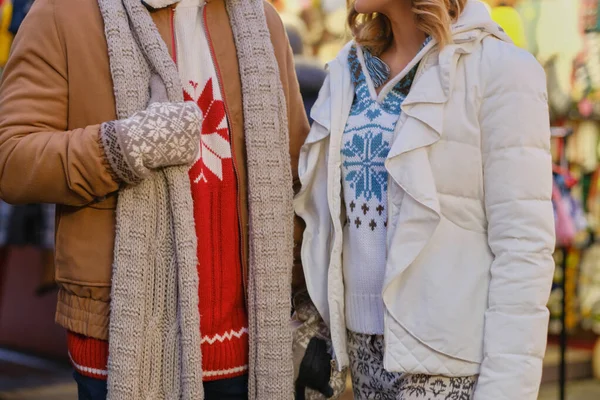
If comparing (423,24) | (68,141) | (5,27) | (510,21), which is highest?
(510,21)

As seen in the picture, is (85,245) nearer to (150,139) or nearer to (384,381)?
(150,139)

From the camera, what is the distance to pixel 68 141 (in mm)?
1864

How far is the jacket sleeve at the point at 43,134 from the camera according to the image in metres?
1.85

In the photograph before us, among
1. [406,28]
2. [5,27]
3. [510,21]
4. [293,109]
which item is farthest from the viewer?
[510,21]

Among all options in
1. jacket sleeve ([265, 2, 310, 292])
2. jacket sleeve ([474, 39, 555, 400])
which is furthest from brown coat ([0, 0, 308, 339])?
jacket sleeve ([474, 39, 555, 400])

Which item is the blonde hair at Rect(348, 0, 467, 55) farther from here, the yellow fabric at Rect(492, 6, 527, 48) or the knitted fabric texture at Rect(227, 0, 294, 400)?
the yellow fabric at Rect(492, 6, 527, 48)

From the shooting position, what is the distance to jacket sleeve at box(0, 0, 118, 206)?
6.07 ft

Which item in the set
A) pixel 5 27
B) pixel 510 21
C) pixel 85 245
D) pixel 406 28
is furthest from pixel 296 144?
pixel 510 21

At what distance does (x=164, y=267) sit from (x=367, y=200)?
22.1 inches

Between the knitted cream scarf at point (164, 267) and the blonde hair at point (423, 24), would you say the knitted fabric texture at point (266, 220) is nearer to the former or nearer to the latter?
the knitted cream scarf at point (164, 267)

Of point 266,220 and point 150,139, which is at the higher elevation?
point 150,139

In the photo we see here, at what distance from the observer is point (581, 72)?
550cm

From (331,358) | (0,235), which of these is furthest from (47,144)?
(0,235)

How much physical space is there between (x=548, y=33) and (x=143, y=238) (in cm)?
429
